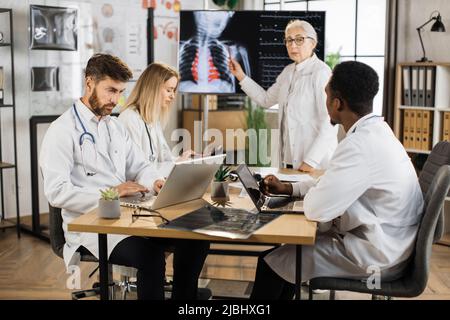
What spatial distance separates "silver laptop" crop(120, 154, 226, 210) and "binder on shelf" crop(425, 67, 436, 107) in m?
2.79

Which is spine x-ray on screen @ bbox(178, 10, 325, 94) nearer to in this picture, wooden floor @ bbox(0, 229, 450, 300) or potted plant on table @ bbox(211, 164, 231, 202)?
wooden floor @ bbox(0, 229, 450, 300)

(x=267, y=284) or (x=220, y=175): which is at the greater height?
(x=220, y=175)

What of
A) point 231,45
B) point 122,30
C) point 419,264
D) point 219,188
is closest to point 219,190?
point 219,188

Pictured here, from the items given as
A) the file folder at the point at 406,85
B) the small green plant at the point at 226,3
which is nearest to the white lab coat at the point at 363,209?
the file folder at the point at 406,85

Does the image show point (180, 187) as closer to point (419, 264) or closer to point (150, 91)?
point (419, 264)

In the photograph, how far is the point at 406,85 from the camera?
5.25m

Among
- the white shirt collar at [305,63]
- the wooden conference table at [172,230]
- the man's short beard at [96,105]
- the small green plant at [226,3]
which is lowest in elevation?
the wooden conference table at [172,230]

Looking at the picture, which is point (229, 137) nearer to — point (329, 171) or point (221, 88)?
point (221, 88)

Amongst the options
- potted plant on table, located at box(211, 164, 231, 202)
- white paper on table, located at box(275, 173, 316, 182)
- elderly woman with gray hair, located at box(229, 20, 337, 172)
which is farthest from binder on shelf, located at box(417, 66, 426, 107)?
potted plant on table, located at box(211, 164, 231, 202)

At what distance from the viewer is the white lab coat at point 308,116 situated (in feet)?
13.7

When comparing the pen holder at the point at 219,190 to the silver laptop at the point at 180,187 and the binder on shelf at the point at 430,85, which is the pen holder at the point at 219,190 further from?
the binder on shelf at the point at 430,85

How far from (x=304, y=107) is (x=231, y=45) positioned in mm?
1132

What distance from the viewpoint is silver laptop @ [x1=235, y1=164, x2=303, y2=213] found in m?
2.59
